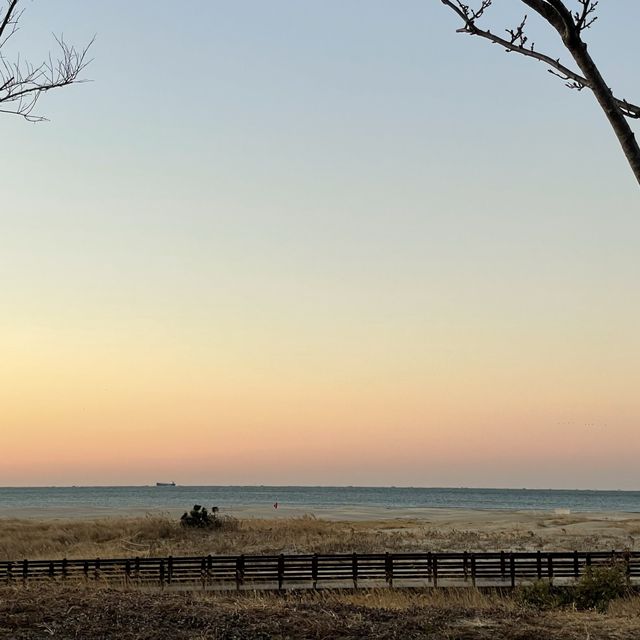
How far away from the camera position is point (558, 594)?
20.2m

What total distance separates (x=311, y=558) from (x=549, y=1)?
2052 cm

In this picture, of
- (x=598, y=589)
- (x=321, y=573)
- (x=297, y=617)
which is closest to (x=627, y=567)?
(x=598, y=589)

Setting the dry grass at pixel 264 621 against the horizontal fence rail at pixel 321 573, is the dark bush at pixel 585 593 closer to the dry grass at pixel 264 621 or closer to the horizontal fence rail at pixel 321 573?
the dry grass at pixel 264 621

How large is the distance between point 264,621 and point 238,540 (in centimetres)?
2912

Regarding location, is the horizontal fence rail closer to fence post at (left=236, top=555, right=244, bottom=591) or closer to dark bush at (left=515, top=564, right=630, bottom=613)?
fence post at (left=236, top=555, right=244, bottom=591)

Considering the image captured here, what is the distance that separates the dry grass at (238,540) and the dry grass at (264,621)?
20345 mm

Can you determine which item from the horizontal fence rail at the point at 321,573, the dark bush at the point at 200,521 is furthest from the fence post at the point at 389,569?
the dark bush at the point at 200,521

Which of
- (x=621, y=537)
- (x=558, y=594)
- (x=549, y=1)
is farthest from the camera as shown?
(x=621, y=537)

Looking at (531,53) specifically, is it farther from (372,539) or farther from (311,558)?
(372,539)

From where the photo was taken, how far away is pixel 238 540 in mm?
41844

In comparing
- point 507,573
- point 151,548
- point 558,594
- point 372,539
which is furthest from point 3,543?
point 558,594

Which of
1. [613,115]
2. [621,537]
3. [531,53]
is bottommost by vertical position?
[621,537]

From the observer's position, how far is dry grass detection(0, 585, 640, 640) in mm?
12719

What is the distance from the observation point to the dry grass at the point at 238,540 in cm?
3765
